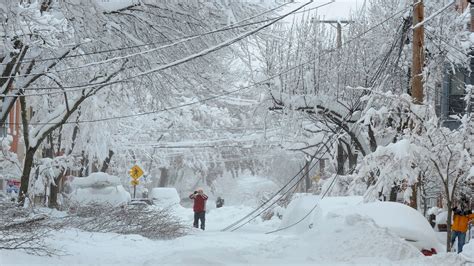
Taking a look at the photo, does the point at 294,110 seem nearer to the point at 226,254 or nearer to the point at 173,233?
the point at 173,233

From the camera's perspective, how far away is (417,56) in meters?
15.5

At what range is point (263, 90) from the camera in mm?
25547

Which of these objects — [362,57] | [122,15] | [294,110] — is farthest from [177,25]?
[362,57]

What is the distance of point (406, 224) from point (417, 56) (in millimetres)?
4466

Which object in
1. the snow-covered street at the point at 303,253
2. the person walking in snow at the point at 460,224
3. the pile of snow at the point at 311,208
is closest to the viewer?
the snow-covered street at the point at 303,253

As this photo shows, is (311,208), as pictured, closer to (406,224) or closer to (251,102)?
(406,224)

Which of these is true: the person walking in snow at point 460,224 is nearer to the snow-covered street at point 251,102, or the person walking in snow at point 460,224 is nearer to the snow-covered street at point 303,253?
the snow-covered street at point 251,102

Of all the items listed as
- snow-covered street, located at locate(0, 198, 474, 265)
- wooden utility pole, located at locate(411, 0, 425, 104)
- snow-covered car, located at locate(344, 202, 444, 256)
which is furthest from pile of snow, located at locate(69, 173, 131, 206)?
snow-covered car, located at locate(344, 202, 444, 256)

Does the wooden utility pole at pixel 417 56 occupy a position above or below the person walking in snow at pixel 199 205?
above

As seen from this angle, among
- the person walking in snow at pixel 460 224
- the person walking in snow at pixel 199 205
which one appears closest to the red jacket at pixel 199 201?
the person walking in snow at pixel 199 205

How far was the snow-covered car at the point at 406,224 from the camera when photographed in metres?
12.3

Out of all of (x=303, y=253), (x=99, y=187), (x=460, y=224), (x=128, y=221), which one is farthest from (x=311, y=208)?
(x=99, y=187)

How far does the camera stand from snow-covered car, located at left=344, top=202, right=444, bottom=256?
12328 mm

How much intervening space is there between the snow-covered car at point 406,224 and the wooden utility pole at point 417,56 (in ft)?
9.09
